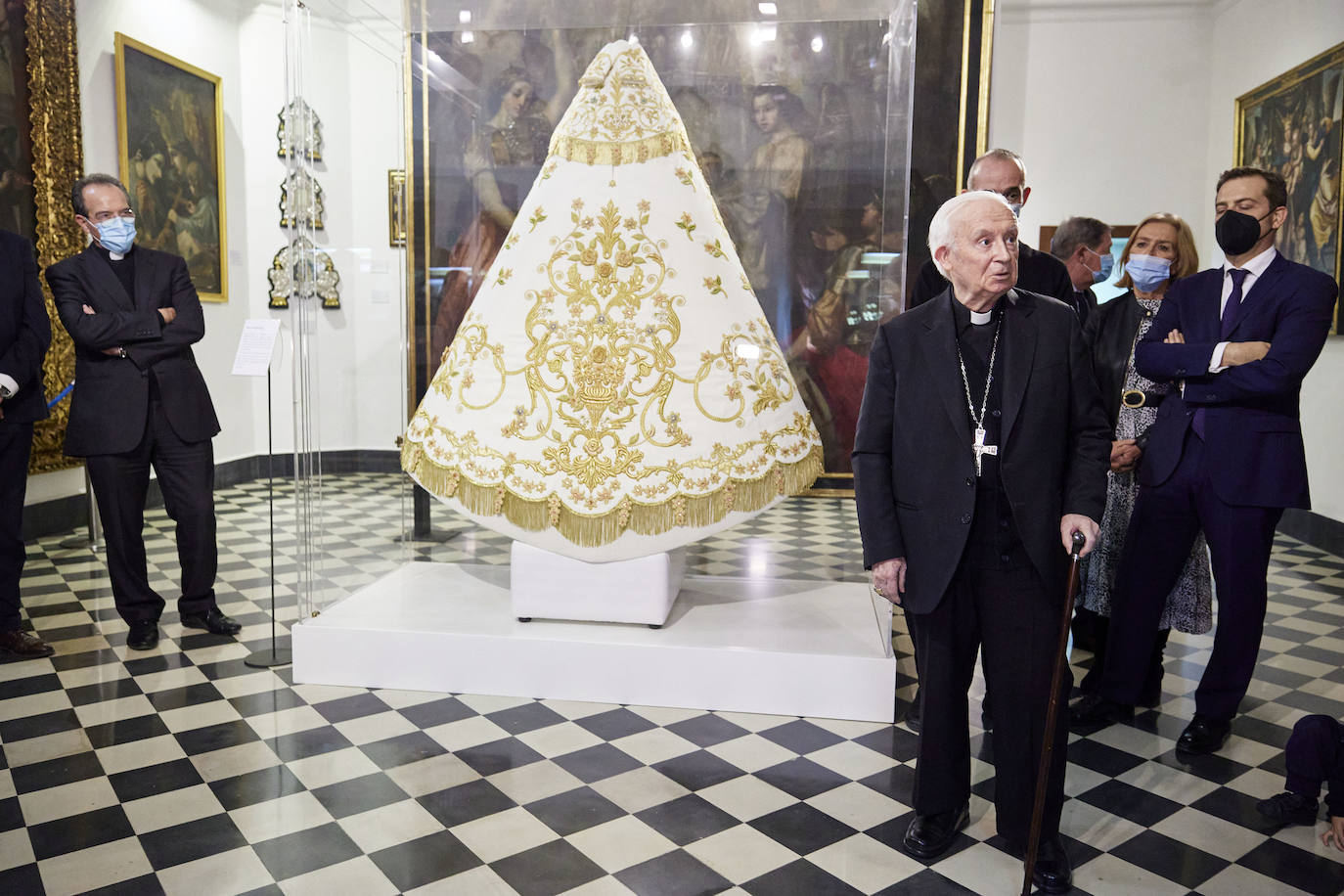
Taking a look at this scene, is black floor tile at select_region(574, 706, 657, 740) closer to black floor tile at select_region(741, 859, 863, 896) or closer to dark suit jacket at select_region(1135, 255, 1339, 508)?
black floor tile at select_region(741, 859, 863, 896)

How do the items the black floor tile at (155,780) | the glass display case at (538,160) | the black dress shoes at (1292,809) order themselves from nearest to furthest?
1. the black dress shoes at (1292,809)
2. the black floor tile at (155,780)
3. the glass display case at (538,160)

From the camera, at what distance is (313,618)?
3.94 metres

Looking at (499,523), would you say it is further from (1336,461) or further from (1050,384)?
(1336,461)

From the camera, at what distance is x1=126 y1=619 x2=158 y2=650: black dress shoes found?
4289 mm

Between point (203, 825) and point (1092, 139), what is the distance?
8266mm

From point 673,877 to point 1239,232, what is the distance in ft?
8.52

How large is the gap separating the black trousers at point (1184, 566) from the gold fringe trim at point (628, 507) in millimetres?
1162

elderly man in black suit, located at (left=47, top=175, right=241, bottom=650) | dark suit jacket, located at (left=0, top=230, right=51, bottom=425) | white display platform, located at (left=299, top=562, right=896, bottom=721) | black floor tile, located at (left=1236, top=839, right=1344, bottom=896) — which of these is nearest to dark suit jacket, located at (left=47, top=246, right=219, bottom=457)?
elderly man in black suit, located at (left=47, top=175, right=241, bottom=650)

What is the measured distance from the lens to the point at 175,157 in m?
7.72

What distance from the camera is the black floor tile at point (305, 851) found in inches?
101

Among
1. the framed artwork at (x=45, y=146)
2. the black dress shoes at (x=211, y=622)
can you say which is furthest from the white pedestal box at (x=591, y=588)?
the framed artwork at (x=45, y=146)

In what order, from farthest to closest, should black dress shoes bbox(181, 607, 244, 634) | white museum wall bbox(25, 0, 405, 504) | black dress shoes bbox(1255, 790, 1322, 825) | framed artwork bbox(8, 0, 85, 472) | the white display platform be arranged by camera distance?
framed artwork bbox(8, 0, 85, 472) → black dress shoes bbox(181, 607, 244, 634) → white museum wall bbox(25, 0, 405, 504) → the white display platform → black dress shoes bbox(1255, 790, 1322, 825)

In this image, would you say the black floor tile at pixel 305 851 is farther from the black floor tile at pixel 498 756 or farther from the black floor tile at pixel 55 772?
the black floor tile at pixel 55 772

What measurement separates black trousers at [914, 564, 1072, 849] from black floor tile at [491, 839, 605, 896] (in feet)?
2.96
